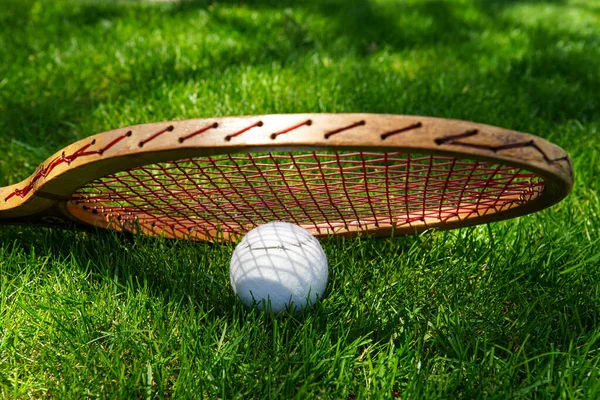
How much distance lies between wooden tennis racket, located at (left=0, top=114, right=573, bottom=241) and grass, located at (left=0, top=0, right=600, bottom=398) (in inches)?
4.5

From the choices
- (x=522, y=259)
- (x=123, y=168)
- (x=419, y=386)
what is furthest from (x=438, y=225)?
(x=123, y=168)

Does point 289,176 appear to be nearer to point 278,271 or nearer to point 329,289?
point 278,271

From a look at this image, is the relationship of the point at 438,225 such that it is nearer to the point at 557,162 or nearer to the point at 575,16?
the point at 557,162

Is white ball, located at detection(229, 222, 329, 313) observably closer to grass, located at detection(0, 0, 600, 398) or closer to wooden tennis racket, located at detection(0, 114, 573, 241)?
grass, located at detection(0, 0, 600, 398)


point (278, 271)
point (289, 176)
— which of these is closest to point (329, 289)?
point (278, 271)

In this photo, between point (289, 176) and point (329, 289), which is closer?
point (289, 176)

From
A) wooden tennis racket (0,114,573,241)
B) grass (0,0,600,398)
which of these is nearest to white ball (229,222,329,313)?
grass (0,0,600,398)

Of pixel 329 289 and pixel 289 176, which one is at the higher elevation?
pixel 289 176

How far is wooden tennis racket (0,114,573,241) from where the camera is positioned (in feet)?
3.97

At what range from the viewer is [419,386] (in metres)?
1.59

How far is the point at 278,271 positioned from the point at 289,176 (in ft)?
1.04

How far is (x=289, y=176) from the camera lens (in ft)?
6.28

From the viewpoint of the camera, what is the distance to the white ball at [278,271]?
6.09 feet

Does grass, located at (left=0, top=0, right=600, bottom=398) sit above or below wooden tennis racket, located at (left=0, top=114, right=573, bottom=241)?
below
